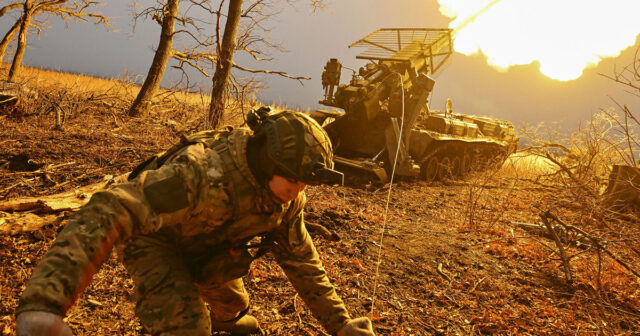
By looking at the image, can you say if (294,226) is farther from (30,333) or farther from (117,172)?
(117,172)

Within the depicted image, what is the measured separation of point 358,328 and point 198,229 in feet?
3.39

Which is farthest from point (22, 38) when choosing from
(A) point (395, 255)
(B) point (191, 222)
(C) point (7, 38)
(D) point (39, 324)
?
(D) point (39, 324)

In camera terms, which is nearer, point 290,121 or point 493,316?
point 290,121

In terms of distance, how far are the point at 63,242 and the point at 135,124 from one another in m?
8.95

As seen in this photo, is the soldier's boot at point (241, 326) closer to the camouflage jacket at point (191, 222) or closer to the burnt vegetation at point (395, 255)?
the burnt vegetation at point (395, 255)

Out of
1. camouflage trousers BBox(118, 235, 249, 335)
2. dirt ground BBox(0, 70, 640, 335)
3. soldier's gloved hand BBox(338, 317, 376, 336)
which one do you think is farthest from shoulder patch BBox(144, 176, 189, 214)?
dirt ground BBox(0, 70, 640, 335)

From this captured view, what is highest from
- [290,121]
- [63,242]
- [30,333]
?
[290,121]

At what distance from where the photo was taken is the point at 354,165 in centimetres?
862

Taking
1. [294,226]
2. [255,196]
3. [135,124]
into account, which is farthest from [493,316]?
[135,124]

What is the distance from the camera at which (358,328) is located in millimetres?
2021

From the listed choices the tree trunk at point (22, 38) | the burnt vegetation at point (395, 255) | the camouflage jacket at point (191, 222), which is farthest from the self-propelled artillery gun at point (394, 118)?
the tree trunk at point (22, 38)

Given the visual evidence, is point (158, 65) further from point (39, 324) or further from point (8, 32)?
point (39, 324)

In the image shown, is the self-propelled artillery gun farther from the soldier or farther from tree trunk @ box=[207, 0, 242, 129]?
the soldier

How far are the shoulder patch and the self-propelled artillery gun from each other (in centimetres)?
710
